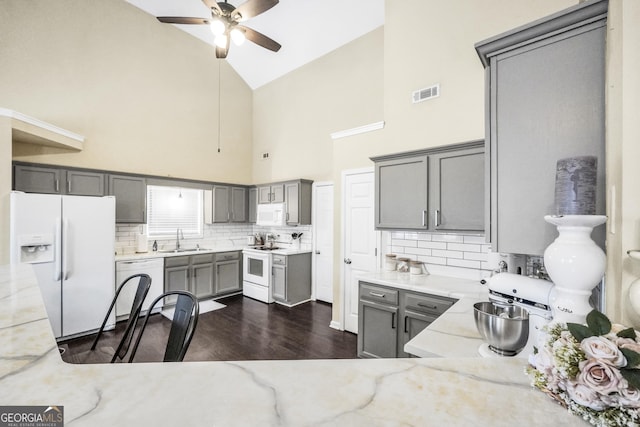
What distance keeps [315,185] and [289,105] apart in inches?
74.9

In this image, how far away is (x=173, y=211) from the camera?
5293 millimetres

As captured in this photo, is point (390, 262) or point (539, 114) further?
point (390, 262)

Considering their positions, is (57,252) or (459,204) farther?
(57,252)

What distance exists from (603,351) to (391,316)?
85.8 inches

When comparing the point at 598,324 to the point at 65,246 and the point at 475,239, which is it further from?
the point at 65,246

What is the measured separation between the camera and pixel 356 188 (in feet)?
12.1

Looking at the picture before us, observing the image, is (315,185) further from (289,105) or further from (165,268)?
(165,268)

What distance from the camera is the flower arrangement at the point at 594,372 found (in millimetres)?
558

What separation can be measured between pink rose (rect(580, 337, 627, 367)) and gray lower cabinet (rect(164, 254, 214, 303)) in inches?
194

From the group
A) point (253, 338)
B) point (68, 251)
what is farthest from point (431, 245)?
point (68, 251)

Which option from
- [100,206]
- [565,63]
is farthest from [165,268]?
[565,63]

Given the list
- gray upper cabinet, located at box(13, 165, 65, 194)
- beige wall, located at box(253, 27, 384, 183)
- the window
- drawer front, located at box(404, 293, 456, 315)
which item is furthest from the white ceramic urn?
the window

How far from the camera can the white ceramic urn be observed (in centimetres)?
95

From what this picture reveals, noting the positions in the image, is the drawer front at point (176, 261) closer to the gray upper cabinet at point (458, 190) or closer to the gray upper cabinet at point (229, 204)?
the gray upper cabinet at point (229, 204)
